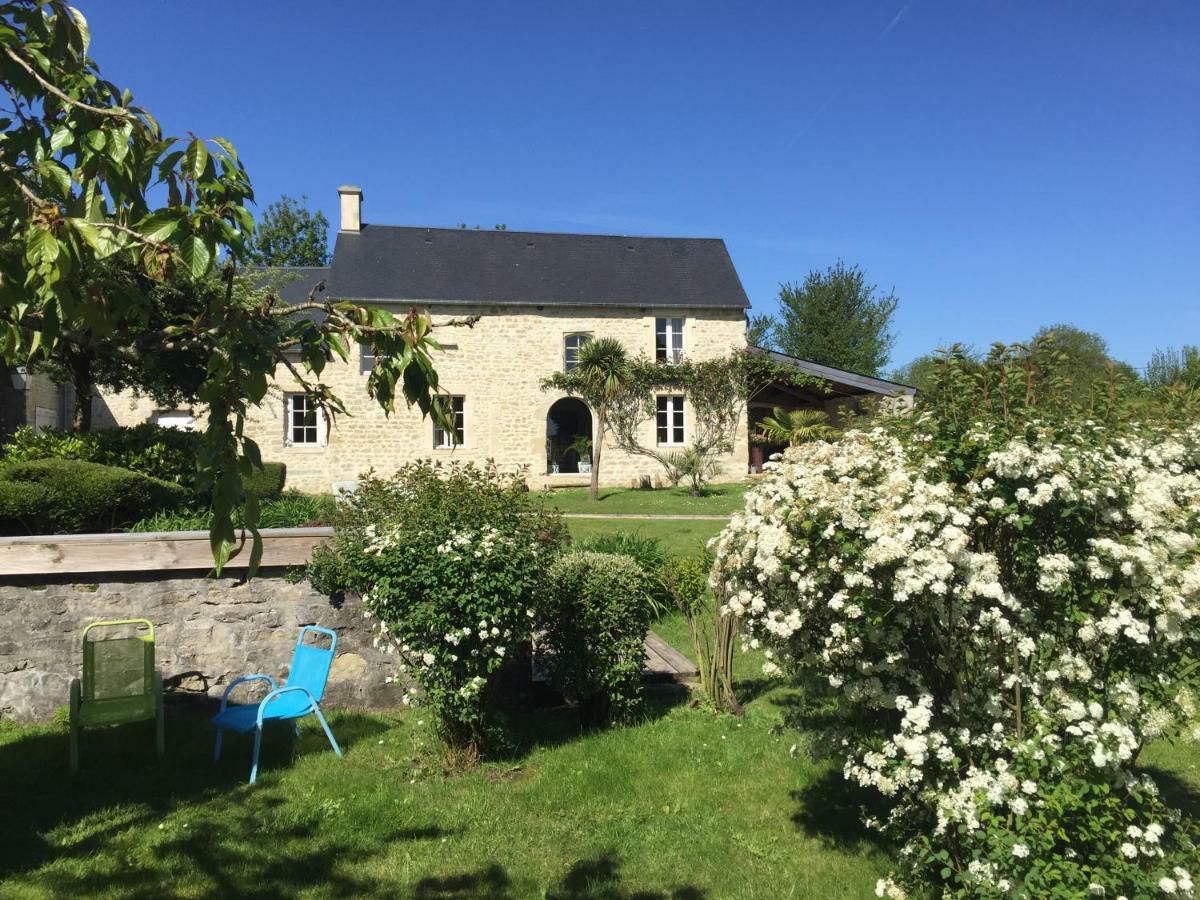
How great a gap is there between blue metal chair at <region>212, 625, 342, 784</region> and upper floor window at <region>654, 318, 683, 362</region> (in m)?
18.4

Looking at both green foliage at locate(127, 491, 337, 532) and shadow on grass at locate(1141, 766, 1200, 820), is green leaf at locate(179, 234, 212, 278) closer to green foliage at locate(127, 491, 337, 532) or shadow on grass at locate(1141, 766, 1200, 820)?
green foliage at locate(127, 491, 337, 532)

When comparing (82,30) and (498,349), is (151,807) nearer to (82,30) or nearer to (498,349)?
(82,30)

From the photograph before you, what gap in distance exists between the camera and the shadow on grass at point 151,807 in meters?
3.77

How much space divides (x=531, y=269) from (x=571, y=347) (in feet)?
9.08

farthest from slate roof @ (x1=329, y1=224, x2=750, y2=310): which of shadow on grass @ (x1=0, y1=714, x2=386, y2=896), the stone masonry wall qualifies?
shadow on grass @ (x1=0, y1=714, x2=386, y2=896)

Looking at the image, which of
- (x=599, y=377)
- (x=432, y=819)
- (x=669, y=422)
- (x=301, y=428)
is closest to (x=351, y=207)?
(x=301, y=428)

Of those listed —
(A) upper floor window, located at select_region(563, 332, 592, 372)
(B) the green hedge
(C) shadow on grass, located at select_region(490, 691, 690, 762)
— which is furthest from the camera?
(A) upper floor window, located at select_region(563, 332, 592, 372)

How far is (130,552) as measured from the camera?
5.83 meters

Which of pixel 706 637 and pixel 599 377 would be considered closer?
pixel 706 637

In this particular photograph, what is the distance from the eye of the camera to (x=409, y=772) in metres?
4.88

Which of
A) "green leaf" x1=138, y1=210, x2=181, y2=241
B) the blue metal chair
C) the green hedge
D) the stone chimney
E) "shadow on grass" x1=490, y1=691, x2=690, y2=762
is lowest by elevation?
"shadow on grass" x1=490, y1=691, x2=690, y2=762

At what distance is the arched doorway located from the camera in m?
23.5

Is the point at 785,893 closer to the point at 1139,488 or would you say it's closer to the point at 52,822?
the point at 1139,488

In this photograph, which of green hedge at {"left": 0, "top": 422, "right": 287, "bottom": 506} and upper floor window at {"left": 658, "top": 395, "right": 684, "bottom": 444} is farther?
upper floor window at {"left": 658, "top": 395, "right": 684, "bottom": 444}
